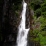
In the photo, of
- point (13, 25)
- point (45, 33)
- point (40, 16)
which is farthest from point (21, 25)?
point (45, 33)

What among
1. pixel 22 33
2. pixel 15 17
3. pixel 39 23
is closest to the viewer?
pixel 39 23

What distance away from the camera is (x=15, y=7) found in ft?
85.1

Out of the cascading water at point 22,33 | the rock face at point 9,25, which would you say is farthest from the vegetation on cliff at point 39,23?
the rock face at point 9,25

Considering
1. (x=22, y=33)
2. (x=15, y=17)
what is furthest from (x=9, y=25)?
(x=22, y=33)

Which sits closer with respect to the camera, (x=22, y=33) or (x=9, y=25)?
(x=22, y=33)

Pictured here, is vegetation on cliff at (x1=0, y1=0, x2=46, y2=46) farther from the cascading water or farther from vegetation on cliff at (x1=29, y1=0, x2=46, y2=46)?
the cascading water

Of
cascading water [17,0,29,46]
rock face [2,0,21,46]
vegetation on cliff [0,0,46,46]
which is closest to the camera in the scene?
vegetation on cliff [0,0,46,46]

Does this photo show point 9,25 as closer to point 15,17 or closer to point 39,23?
point 15,17

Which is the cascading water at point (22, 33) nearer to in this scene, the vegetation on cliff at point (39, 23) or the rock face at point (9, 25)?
the rock face at point (9, 25)

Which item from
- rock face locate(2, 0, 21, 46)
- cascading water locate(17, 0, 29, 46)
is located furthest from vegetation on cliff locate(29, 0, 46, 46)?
rock face locate(2, 0, 21, 46)

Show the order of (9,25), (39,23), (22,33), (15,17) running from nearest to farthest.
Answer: (39,23) < (22,33) < (9,25) < (15,17)

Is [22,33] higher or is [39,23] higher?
[39,23]

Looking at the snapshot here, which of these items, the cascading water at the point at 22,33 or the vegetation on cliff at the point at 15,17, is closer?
the vegetation on cliff at the point at 15,17

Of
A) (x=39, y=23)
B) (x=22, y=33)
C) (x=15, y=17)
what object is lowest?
(x=22, y=33)
